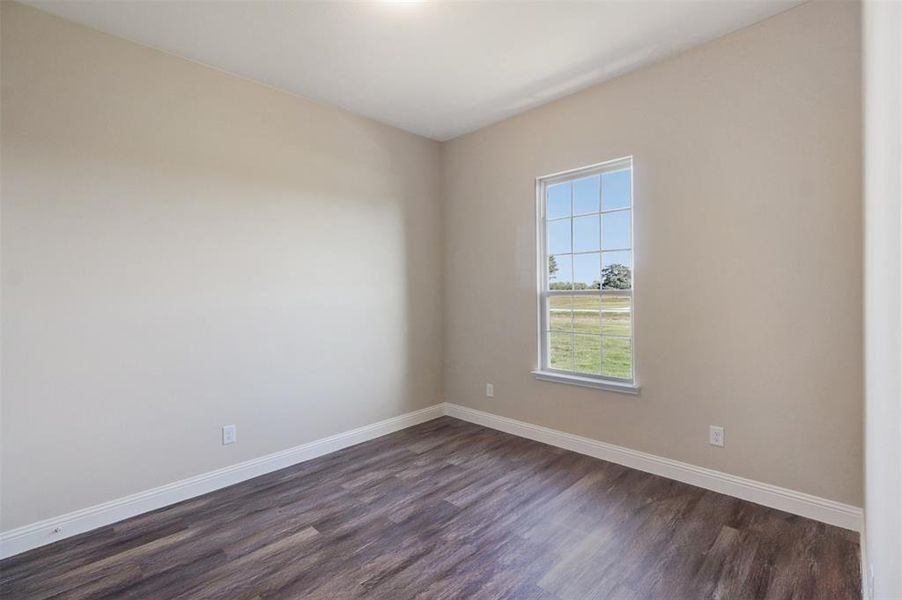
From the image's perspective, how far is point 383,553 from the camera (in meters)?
2.08

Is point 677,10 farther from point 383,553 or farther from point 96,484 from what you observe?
point 96,484

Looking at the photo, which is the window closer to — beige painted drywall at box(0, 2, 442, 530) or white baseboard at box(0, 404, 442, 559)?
beige painted drywall at box(0, 2, 442, 530)

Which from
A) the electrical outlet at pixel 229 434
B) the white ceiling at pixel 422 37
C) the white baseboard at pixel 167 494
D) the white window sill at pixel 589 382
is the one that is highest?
the white ceiling at pixel 422 37

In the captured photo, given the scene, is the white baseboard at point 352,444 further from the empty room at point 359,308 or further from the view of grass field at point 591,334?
the view of grass field at point 591,334

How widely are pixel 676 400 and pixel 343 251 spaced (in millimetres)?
2753

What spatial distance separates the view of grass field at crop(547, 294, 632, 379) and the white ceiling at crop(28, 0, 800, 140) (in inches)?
65.3

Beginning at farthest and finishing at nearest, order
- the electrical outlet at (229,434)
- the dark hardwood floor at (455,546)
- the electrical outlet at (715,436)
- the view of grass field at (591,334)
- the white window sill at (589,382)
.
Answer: the view of grass field at (591,334) → the white window sill at (589,382) → the electrical outlet at (229,434) → the electrical outlet at (715,436) → the dark hardwood floor at (455,546)

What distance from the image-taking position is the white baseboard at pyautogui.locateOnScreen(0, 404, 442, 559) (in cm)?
215

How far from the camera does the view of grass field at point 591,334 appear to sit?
3.09 meters

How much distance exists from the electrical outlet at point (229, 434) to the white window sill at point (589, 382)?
2.34 metres

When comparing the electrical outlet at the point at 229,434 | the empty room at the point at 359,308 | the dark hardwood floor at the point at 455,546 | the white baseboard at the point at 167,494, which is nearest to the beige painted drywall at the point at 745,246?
the empty room at the point at 359,308

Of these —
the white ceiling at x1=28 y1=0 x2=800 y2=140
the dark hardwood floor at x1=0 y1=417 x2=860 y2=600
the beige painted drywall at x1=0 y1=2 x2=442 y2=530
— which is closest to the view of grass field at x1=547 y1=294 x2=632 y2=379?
the dark hardwood floor at x1=0 y1=417 x2=860 y2=600

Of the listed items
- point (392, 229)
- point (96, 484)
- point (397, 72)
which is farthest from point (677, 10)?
point (96, 484)

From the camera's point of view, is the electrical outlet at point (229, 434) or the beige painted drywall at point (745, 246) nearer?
the beige painted drywall at point (745, 246)
